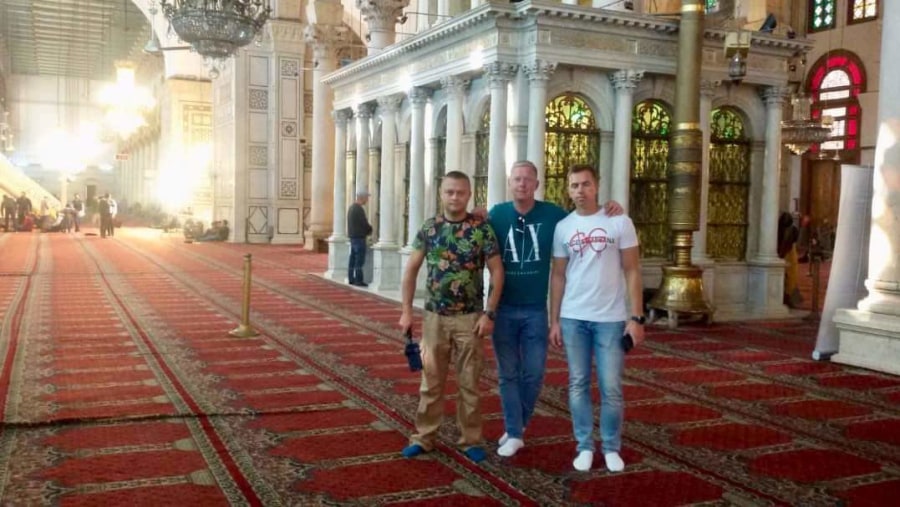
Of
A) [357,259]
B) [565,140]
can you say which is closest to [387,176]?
[357,259]

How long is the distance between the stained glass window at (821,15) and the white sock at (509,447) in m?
20.1

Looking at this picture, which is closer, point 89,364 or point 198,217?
point 89,364

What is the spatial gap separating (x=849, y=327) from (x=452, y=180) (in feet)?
14.0

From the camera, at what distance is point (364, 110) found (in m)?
12.4

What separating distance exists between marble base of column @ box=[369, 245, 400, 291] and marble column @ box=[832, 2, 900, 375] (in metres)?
6.08

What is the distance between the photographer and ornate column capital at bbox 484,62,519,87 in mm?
8789

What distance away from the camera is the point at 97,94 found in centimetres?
4728

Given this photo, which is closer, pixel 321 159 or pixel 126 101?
pixel 321 159

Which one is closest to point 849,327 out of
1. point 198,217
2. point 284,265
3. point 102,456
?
point 102,456

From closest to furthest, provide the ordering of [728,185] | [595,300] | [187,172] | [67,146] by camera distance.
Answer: [595,300], [728,185], [187,172], [67,146]

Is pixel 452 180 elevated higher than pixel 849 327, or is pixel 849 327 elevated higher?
pixel 452 180

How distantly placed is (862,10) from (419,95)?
1439 cm

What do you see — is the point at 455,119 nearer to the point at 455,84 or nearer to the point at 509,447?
the point at 455,84

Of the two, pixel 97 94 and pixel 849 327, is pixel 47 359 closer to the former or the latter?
pixel 849 327
